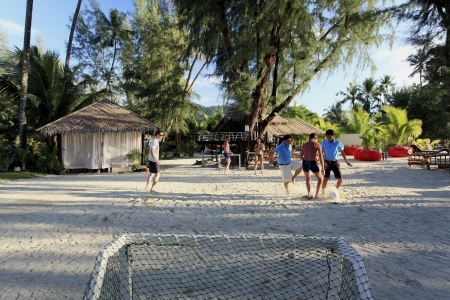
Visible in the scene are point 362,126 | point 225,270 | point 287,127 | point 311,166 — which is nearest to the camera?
point 225,270

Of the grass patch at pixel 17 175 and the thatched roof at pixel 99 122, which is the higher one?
the thatched roof at pixel 99 122

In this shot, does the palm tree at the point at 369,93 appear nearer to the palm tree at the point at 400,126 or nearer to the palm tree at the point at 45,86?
the palm tree at the point at 400,126

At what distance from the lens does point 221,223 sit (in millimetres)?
5602

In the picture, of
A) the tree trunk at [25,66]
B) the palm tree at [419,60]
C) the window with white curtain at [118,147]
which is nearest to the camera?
the palm tree at [419,60]

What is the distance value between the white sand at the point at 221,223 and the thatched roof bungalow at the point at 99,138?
5907 millimetres

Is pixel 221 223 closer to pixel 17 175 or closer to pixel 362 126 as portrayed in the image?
pixel 17 175

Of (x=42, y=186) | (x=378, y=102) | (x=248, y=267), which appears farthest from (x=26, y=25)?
(x=378, y=102)

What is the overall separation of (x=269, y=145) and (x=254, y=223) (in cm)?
1713

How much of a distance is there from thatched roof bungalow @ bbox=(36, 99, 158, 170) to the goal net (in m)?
12.4

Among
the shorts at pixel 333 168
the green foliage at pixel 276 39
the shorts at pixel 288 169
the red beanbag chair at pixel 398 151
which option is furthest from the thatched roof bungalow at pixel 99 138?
the red beanbag chair at pixel 398 151

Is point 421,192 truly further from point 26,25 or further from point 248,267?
point 26,25

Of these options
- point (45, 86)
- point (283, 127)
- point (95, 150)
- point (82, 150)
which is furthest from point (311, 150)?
point (283, 127)

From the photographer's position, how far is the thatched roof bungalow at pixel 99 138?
50.0 feet

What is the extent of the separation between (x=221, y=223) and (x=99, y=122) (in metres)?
12.1
